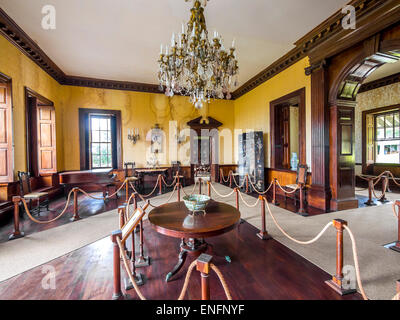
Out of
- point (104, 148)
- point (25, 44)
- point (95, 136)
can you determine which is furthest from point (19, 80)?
point (104, 148)

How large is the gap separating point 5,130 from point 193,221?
5.03 meters

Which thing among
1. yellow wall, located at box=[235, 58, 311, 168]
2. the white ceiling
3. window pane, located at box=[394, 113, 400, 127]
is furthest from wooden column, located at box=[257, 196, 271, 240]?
window pane, located at box=[394, 113, 400, 127]

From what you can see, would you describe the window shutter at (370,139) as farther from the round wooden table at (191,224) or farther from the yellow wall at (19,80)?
the yellow wall at (19,80)

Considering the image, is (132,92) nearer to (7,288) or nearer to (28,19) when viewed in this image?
(28,19)

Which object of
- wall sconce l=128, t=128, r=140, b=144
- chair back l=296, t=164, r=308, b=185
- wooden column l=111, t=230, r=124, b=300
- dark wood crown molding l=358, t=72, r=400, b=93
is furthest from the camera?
wall sconce l=128, t=128, r=140, b=144

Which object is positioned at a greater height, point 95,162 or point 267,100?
point 267,100

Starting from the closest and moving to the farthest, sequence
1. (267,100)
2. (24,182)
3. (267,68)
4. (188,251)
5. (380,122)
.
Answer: (188,251)
(24,182)
(267,68)
(267,100)
(380,122)

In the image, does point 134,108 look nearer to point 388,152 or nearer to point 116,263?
point 116,263

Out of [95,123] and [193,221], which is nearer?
[193,221]

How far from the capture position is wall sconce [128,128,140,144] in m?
8.09

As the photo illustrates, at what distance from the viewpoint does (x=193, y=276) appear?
7.52ft

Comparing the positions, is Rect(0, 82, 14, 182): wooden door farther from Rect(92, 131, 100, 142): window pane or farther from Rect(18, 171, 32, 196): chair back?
Rect(92, 131, 100, 142): window pane

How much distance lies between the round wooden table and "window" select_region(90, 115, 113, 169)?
6.18m

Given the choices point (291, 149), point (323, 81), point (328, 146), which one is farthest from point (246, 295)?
point (291, 149)
